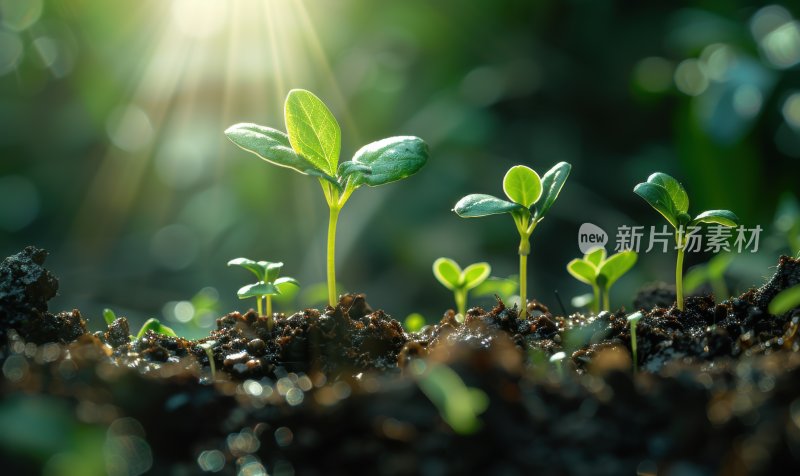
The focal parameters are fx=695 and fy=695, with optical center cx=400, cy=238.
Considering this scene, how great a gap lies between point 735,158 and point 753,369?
6.67ft

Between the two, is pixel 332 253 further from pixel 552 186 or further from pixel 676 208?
pixel 676 208

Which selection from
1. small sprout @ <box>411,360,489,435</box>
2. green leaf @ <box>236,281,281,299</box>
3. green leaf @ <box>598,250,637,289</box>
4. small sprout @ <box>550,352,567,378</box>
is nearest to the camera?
small sprout @ <box>411,360,489,435</box>

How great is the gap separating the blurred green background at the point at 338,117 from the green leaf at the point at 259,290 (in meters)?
1.61

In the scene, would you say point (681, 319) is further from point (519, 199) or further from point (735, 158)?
point (735, 158)

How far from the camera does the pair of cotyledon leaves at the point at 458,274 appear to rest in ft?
3.04

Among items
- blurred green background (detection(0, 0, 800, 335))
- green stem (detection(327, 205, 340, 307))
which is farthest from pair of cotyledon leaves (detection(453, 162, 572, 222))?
blurred green background (detection(0, 0, 800, 335))

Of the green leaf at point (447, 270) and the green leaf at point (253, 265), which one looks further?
the green leaf at point (447, 270)

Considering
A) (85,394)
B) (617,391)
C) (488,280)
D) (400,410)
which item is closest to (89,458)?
(85,394)

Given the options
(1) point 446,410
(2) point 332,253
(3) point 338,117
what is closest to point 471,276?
(2) point 332,253

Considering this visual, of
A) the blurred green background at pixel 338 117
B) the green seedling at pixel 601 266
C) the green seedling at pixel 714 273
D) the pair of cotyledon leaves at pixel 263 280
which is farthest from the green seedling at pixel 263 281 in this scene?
the blurred green background at pixel 338 117

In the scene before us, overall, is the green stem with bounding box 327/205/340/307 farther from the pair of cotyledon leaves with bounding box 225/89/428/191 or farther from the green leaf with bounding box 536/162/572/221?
the green leaf with bounding box 536/162/572/221

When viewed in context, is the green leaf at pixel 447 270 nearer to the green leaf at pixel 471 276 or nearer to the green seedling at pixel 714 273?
the green leaf at pixel 471 276

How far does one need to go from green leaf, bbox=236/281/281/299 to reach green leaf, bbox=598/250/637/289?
41cm

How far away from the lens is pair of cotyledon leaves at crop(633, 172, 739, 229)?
71 cm
